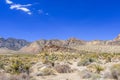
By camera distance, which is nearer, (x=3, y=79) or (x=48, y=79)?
(x=3, y=79)

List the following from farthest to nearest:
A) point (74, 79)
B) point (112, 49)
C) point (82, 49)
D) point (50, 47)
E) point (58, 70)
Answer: point (50, 47), point (82, 49), point (112, 49), point (58, 70), point (74, 79)

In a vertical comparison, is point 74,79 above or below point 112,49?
below

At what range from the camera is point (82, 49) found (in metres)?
99.8

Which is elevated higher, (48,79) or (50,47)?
(50,47)

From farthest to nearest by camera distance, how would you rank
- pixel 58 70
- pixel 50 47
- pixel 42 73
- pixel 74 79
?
pixel 50 47
pixel 58 70
pixel 42 73
pixel 74 79

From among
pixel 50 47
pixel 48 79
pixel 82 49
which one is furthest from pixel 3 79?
pixel 50 47

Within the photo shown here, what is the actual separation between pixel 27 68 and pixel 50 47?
97.2 m

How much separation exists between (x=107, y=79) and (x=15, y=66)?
9224 mm

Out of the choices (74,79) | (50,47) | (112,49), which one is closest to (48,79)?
(74,79)

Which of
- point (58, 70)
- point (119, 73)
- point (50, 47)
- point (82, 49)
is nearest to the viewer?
point (119, 73)

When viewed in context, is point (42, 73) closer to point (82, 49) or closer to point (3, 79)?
point (3, 79)

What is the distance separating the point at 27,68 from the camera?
89.9 feet

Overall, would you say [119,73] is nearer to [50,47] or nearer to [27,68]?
[27,68]

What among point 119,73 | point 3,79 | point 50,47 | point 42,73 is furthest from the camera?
point 50,47
